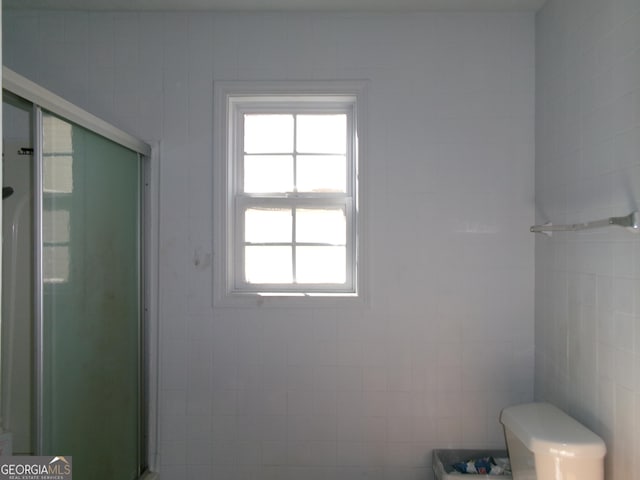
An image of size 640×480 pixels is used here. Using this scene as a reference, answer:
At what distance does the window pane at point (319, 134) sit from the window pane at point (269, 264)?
53 centimetres

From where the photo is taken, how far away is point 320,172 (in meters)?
2.60

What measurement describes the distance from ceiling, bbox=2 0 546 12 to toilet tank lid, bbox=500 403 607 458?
5.77 feet

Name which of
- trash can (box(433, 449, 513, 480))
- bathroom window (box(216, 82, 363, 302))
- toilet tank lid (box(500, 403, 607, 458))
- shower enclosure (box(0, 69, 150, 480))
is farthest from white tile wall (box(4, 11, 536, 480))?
toilet tank lid (box(500, 403, 607, 458))

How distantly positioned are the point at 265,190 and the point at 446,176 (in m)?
0.89

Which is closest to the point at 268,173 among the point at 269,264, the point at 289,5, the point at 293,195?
the point at 293,195

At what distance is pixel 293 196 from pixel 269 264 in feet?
1.18

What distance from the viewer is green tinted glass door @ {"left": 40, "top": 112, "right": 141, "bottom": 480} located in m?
1.68

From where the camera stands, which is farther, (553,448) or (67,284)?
(67,284)

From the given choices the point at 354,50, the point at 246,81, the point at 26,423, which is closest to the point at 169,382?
the point at 26,423

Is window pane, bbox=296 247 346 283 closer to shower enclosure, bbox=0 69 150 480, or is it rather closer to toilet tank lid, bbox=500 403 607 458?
shower enclosure, bbox=0 69 150 480

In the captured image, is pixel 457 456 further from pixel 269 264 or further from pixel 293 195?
pixel 293 195

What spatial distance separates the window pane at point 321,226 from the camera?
2.57m

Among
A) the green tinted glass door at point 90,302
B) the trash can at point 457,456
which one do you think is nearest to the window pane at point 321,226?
the green tinted glass door at point 90,302

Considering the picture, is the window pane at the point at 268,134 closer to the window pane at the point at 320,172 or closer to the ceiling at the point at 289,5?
the window pane at the point at 320,172
